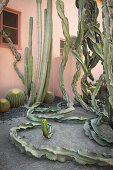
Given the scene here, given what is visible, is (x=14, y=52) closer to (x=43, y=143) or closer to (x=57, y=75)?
(x=57, y=75)

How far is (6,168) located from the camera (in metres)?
0.96

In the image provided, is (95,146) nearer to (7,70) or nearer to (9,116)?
(9,116)

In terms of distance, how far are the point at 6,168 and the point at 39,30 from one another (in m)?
2.22

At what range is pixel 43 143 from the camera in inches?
51.3

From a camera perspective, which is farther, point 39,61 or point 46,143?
point 39,61

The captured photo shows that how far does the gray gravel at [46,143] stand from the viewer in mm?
990

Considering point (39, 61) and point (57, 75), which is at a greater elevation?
point (39, 61)

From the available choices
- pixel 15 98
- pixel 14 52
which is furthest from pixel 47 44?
pixel 15 98

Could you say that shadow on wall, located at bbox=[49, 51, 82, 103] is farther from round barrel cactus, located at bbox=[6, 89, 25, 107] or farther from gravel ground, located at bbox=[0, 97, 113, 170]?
gravel ground, located at bbox=[0, 97, 113, 170]

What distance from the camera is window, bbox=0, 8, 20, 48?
290 centimetres

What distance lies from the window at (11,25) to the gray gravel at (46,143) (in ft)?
6.08

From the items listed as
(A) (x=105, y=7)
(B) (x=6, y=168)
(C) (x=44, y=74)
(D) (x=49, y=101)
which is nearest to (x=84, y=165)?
(B) (x=6, y=168)

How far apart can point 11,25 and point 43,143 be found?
2669 millimetres

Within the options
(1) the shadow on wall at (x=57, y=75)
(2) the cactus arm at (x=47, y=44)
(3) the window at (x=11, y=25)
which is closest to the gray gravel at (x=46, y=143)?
(2) the cactus arm at (x=47, y=44)
